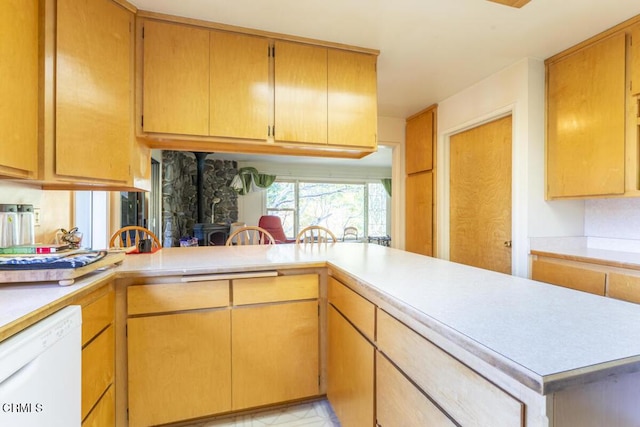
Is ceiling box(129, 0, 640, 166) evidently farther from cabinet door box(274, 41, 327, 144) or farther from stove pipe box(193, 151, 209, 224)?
stove pipe box(193, 151, 209, 224)

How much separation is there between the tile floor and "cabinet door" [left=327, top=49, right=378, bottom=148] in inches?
66.0

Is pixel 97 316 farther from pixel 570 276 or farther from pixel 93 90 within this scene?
pixel 570 276

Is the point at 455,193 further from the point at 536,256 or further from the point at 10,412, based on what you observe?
the point at 10,412

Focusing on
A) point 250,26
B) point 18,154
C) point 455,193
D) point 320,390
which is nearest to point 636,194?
point 455,193

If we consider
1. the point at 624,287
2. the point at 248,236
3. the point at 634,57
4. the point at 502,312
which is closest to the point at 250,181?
the point at 248,236

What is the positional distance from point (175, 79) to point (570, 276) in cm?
279

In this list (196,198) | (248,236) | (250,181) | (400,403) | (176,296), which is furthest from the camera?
(250,181)

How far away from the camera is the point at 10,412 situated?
701mm

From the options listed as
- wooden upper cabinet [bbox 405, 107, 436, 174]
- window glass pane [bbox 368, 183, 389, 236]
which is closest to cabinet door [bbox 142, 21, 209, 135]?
wooden upper cabinet [bbox 405, 107, 436, 174]

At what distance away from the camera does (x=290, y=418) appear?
1700 millimetres

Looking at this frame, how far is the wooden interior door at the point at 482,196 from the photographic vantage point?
2.62 meters

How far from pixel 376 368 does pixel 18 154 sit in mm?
1669

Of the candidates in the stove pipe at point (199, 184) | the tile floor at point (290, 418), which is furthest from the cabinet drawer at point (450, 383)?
the stove pipe at point (199, 184)

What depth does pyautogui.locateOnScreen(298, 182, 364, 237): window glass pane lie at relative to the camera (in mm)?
7535
